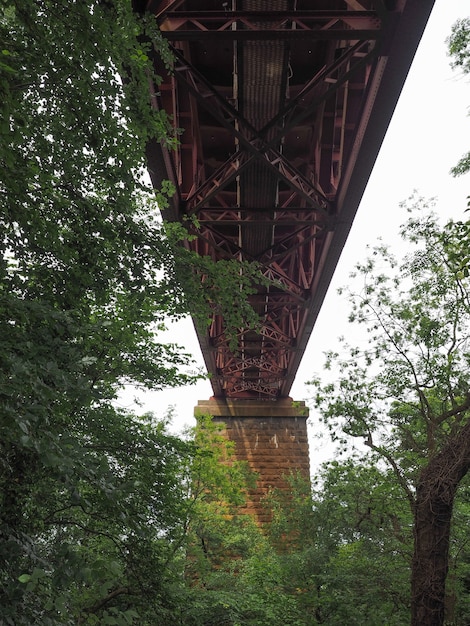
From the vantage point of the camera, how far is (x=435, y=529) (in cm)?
741

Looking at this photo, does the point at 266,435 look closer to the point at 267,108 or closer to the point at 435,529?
the point at 435,529

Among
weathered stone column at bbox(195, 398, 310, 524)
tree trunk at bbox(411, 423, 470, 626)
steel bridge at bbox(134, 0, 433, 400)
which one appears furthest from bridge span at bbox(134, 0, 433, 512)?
weathered stone column at bbox(195, 398, 310, 524)

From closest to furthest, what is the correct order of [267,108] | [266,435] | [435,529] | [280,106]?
1. [280,106]
2. [267,108]
3. [435,529]
4. [266,435]

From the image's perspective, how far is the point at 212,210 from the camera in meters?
8.88

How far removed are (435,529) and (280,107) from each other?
6.46m

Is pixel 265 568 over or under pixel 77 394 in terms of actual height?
under

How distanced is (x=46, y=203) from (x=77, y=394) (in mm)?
1887

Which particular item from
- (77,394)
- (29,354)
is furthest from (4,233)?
(77,394)

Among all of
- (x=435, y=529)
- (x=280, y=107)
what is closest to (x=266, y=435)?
(x=435, y=529)

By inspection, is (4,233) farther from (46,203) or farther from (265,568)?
(265,568)

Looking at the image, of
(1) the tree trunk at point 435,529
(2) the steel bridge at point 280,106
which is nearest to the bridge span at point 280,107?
(2) the steel bridge at point 280,106

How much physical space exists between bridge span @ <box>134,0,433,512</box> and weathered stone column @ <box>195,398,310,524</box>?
10487 mm

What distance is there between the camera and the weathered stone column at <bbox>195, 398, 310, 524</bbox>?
20.8 meters

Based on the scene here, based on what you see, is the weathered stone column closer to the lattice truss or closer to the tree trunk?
the lattice truss
